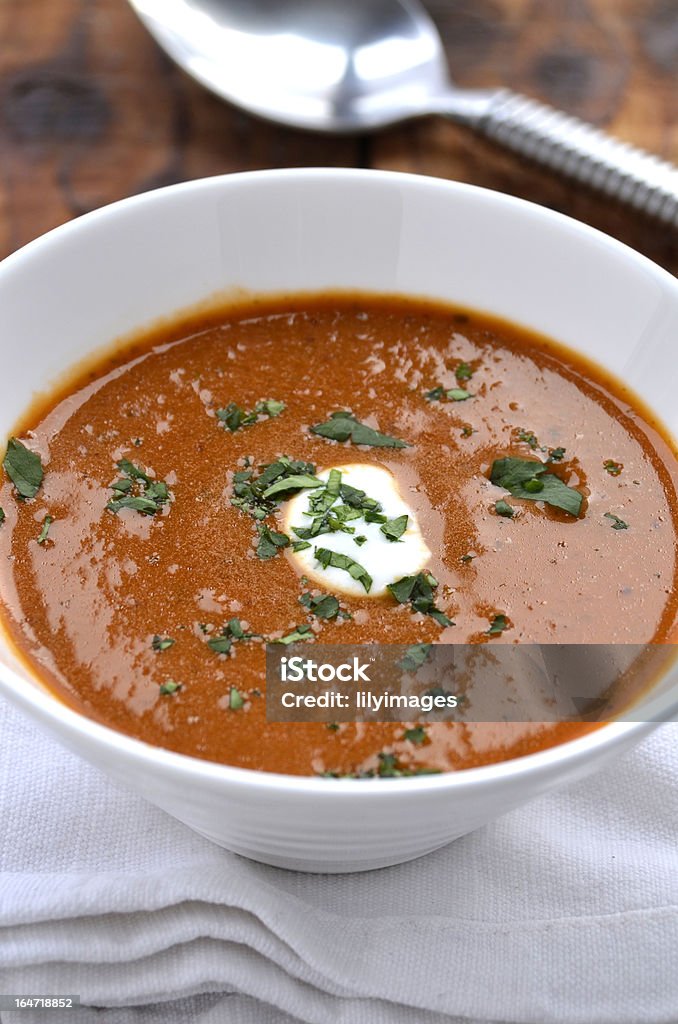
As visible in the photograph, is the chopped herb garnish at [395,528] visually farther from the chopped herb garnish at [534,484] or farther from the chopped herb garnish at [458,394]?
the chopped herb garnish at [458,394]

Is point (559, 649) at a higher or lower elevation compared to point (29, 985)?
higher

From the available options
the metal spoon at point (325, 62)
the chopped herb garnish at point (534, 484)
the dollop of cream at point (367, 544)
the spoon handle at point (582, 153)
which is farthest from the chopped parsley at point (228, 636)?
the metal spoon at point (325, 62)

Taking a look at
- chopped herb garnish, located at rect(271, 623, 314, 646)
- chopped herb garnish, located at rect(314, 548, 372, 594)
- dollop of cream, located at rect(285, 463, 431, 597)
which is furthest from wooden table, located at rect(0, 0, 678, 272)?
chopped herb garnish, located at rect(271, 623, 314, 646)

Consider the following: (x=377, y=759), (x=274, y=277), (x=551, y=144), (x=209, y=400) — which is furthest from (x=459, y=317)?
(x=377, y=759)

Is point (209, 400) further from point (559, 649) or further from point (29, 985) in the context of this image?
point (29, 985)

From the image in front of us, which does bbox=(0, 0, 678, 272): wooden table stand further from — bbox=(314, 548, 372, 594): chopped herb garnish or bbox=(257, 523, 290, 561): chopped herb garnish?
bbox=(314, 548, 372, 594): chopped herb garnish

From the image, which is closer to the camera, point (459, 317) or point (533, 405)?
point (533, 405)

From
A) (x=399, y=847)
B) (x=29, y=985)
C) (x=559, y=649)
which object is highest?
(x=559, y=649)
